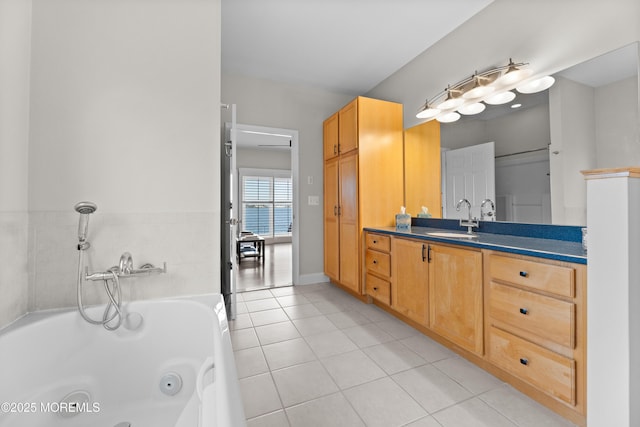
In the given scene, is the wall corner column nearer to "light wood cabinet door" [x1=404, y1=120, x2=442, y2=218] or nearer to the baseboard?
"light wood cabinet door" [x1=404, y1=120, x2=442, y2=218]

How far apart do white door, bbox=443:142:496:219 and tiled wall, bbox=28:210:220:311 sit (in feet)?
7.32

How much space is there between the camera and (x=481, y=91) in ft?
7.61

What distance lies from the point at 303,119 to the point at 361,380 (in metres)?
3.21

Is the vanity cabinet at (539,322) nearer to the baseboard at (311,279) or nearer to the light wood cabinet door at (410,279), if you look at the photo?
the light wood cabinet door at (410,279)

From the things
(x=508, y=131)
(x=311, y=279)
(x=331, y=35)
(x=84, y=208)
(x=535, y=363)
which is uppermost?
(x=331, y=35)

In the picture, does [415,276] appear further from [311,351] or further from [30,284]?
[30,284]

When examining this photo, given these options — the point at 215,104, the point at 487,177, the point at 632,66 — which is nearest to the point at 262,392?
the point at 215,104

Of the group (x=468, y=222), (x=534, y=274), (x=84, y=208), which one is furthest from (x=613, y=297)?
(x=84, y=208)

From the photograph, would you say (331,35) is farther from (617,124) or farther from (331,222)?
(617,124)

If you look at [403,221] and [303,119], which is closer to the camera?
[403,221]

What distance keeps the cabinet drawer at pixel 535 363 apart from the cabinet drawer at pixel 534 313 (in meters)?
0.08

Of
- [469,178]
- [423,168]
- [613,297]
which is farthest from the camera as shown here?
[423,168]

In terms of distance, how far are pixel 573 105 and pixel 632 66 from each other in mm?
291

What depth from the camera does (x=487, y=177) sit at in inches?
92.7
